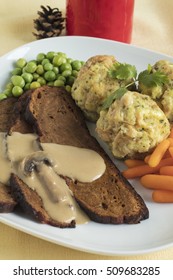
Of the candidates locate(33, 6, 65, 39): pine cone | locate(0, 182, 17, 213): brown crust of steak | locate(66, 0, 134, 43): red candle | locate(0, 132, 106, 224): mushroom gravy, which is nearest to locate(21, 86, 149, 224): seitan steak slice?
locate(0, 132, 106, 224): mushroom gravy

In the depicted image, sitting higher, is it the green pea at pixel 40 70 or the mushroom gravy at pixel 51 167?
the green pea at pixel 40 70

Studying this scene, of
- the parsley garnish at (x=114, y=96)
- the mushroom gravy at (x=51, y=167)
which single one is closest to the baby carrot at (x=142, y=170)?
the mushroom gravy at (x=51, y=167)

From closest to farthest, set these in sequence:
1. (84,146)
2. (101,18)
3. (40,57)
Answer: (84,146) < (40,57) < (101,18)

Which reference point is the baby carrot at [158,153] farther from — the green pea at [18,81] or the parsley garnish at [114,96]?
the green pea at [18,81]

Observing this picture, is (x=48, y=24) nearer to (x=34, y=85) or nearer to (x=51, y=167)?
(x=34, y=85)

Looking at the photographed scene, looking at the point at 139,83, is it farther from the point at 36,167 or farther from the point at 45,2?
the point at 45,2

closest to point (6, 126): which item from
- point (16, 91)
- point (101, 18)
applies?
point (16, 91)

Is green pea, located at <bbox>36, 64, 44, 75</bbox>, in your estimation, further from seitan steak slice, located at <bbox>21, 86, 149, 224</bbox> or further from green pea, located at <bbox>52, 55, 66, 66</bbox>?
seitan steak slice, located at <bbox>21, 86, 149, 224</bbox>

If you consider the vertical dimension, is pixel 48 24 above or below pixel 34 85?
above
